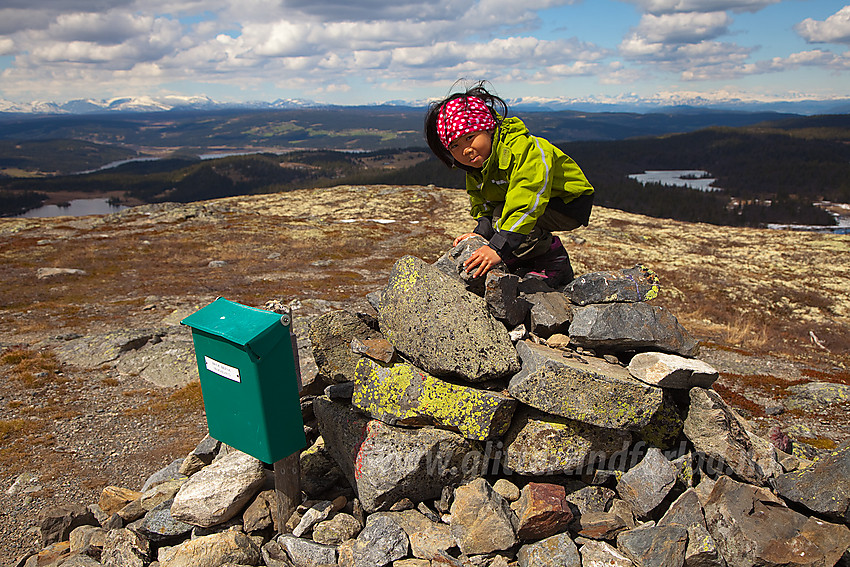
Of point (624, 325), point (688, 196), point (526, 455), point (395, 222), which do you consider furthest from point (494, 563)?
point (688, 196)

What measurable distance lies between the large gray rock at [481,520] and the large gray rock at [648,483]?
196 centimetres

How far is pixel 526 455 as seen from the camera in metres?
7.23

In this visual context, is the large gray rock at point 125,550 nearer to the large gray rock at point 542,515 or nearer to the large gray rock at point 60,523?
the large gray rock at point 60,523

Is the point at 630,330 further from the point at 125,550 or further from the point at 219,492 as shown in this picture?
the point at 125,550

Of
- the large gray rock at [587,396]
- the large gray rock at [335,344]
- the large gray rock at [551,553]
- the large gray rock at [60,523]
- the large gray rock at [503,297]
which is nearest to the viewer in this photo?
the large gray rock at [551,553]

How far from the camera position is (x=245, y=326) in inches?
252

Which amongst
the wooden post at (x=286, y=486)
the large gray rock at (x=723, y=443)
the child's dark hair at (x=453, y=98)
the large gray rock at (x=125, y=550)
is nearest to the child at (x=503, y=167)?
the child's dark hair at (x=453, y=98)

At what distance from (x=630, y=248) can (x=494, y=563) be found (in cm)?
7127

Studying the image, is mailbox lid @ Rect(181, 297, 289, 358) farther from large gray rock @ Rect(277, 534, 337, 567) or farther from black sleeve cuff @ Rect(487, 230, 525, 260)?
black sleeve cuff @ Rect(487, 230, 525, 260)

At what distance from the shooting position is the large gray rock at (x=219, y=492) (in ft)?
24.2

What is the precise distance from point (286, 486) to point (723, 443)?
21.8ft

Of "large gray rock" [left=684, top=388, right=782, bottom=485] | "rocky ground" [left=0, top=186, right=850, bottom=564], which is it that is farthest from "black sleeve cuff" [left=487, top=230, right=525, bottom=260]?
"rocky ground" [left=0, top=186, right=850, bottom=564]

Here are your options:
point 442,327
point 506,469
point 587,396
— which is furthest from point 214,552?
point 587,396

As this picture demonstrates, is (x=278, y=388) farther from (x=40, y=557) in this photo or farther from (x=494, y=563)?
(x=40, y=557)
